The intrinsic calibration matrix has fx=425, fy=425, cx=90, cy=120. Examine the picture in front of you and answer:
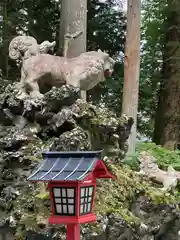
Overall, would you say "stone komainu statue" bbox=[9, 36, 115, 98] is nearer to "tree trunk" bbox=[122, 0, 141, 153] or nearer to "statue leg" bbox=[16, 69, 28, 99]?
"statue leg" bbox=[16, 69, 28, 99]

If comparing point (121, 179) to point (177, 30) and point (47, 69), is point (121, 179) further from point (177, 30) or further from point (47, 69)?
point (177, 30)

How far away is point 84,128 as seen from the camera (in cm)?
452

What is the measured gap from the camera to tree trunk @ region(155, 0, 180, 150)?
8.80 metres

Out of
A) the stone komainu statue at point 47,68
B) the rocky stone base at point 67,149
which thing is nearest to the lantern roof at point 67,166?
the rocky stone base at point 67,149

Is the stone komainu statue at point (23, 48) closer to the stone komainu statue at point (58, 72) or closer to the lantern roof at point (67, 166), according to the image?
the stone komainu statue at point (58, 72)

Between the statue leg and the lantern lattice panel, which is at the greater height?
the statue leg

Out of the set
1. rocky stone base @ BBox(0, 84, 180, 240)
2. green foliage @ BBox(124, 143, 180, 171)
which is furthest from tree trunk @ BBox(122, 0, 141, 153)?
rocky stone base @ BBox(0, 84, 180, 240)

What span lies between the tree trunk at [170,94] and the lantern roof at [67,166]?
20.4 feet

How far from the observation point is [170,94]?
904cm

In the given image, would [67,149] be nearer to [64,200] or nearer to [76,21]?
[64,200]

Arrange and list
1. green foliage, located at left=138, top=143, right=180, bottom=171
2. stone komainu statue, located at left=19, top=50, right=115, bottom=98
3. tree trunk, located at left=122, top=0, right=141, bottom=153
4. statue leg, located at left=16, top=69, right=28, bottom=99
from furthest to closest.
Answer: green foliage, located at left=138, top=143, right=180, bottom=171
tree trunk, located at left=122, top=0, right=141, bottom=153
stone komainu statue, located at left=19, top=50, right=115, bottom=98
statue leg, located at left=16, top=69, right=28, bottom=99

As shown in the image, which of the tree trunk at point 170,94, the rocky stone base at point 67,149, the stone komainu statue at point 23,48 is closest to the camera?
the rocky stone base at point 67,149

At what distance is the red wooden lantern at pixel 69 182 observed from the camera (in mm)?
2586

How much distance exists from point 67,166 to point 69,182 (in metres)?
0.10
